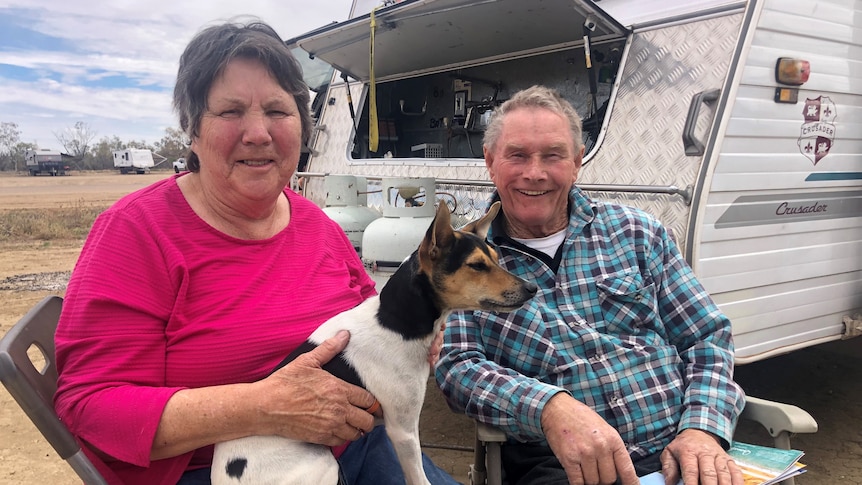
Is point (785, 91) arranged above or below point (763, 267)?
above

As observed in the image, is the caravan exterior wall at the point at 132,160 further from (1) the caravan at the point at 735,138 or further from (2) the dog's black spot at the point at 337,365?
(2) the dog's black spot at the point at 337,365

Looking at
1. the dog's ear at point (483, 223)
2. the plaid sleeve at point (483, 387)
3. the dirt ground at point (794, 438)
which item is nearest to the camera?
the plaid sleeve at point (483, 387)

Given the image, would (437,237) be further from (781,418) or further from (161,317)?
(781,418)

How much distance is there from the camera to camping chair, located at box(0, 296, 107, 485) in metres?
1.30

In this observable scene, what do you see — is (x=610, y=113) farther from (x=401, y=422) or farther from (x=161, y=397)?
(x=161, y=397)

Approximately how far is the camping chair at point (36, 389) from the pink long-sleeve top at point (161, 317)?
0.15 ft

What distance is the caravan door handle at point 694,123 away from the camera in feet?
9.27

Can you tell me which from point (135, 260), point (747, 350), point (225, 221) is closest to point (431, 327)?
point (225, 221)

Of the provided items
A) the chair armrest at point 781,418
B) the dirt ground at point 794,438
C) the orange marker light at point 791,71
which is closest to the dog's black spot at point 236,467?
the chair armrest at point 781,418

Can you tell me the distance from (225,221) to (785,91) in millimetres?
2815

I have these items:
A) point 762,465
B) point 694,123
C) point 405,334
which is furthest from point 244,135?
point 694,123

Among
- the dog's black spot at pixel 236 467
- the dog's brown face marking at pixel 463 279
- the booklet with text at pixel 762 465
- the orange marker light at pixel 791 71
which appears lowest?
the booklet with text at pixel 762 465

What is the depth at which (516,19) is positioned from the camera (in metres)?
3.96

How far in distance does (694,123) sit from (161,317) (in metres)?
2.56
